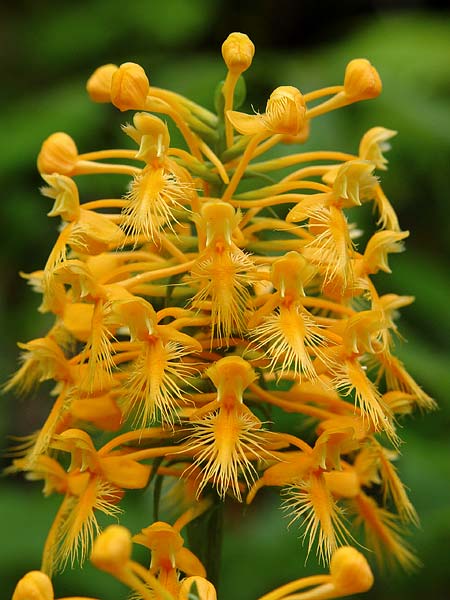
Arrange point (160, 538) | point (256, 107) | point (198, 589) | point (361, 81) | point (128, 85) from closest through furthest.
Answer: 1. point (198, 589)
2. point (160, 538)
3. point (128, 85)
4. point (361, 81)
5. point (256, 107)

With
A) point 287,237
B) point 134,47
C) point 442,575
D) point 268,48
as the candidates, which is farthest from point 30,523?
point 268,48

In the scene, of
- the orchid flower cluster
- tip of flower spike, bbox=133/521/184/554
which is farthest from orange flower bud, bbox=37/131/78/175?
tip of flower spike, bbox=133/521/184/554

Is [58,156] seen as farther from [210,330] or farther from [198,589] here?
[198,589]

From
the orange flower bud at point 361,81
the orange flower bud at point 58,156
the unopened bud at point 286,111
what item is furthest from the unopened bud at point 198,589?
the orange flower bud at point 361,81

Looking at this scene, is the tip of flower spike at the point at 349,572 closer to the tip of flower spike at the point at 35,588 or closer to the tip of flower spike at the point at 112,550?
the tip of flower spike at the point at 112,550

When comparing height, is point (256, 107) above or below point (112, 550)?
above

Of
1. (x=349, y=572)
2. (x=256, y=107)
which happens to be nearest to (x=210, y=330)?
(x=349, y=572)

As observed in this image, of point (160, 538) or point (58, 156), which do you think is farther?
point (58, 156)

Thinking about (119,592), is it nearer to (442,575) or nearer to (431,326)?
(442,575)
